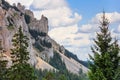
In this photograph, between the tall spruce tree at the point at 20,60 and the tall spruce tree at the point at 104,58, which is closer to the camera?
the tall spruce tree at the point at 104,58

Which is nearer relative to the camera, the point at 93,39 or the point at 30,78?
the point at 93,39

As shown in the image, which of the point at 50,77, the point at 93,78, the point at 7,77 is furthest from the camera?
the point at 50,77

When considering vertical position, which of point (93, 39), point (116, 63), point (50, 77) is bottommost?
point (50, 77)

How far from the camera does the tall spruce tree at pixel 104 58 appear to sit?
30.0 metres

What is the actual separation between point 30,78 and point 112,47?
69.8ft

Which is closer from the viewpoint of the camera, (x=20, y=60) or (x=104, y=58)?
(x=104, y=58)

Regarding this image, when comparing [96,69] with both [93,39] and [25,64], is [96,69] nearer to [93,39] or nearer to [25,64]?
[93,39]

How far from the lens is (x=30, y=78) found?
165 ft

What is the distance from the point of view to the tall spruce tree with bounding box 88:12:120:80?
98.3 ft

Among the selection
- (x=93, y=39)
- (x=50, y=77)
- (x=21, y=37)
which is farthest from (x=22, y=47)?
(x=50, y=77)

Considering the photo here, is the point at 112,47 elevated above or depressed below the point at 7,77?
above

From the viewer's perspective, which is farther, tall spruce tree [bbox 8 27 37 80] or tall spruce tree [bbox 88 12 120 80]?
tall spruce tree [bbox 8 27 37 80]

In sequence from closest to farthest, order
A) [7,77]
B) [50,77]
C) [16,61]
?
[16,61] → [7,77] → [50,77]

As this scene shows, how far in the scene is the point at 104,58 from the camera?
99.5 feet
